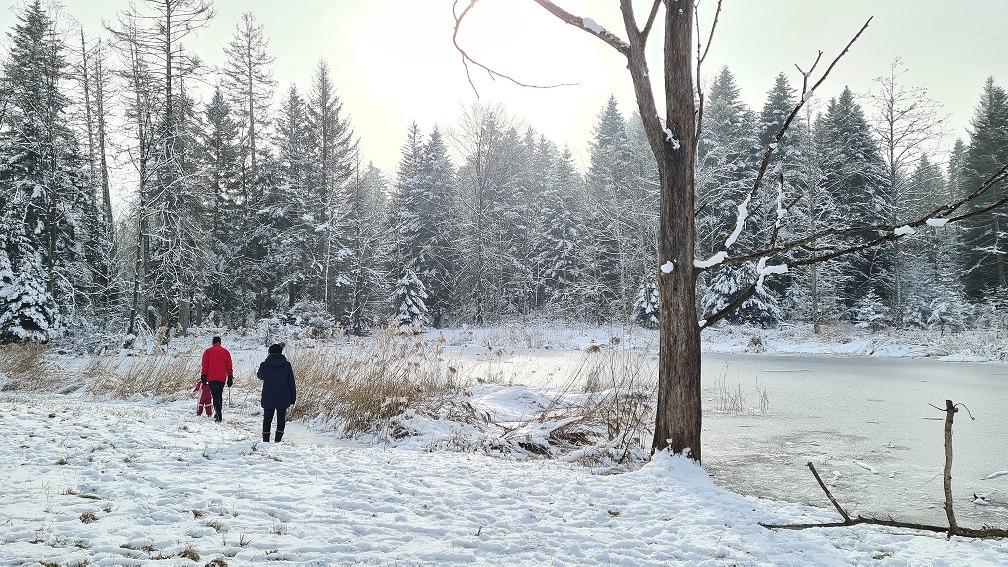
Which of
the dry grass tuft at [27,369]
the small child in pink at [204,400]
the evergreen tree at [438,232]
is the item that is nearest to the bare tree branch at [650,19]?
the small child in pink at [204,400]

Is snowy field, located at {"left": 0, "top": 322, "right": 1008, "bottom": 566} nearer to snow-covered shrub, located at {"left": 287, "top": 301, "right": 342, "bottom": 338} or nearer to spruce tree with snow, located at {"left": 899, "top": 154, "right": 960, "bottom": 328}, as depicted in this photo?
snow-covered shrub, located at {"left": 287, "top": 301, "right": 342, "bottom": 338}

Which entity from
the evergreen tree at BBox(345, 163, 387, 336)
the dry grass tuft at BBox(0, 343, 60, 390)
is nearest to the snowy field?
the dry grass tuft at BBox(0, 343, 60, 390)

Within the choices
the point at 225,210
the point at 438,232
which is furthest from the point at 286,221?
the point at 438,232

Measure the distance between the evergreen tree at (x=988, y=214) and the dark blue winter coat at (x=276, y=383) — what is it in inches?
1224

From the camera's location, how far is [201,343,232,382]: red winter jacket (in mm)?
8242

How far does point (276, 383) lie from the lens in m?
6.68

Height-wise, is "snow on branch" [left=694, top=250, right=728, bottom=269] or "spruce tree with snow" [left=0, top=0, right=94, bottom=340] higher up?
"spruce tree with snow" [left=0, top=0, right=94, bottom=340]

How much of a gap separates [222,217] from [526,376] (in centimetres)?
2134

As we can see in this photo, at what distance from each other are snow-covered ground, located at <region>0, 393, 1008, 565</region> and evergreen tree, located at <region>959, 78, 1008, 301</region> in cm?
2974

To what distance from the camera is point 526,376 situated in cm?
1145

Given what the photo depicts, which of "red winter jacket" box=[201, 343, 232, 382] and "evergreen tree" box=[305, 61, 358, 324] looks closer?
"red winter jacket" box=[201, 343, 232, 382]

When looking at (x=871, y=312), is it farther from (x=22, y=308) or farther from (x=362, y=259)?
(x=22, y=308)

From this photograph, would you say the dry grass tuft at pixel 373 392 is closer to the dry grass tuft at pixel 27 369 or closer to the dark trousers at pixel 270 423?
the dark trousers at pixel 270 423

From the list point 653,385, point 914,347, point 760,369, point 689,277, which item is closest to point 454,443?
point 689,277
